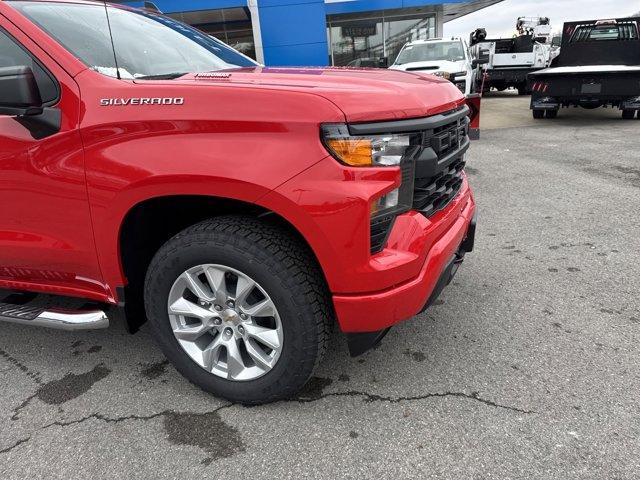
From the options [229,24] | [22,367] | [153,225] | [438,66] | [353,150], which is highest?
[229,24]

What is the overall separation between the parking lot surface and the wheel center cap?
441mm

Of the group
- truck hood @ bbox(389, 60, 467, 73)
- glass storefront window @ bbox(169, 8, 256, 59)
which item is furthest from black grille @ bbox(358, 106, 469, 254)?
glass storefront window @ bbox(169, 8, 256, 59)

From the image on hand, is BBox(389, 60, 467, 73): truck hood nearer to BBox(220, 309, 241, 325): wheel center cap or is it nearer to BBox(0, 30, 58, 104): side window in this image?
BBox(0, 30, 58, 104): side window

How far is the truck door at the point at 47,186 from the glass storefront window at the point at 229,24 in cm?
1543

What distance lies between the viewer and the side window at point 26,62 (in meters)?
2.19

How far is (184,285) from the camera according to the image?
2.21 metres

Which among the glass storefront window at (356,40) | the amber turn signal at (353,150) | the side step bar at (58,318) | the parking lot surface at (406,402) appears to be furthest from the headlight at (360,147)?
the glass storefront window at (356,40)

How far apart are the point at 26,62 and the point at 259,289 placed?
153 cm

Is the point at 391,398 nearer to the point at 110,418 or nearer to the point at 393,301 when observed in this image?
the point at 393,301

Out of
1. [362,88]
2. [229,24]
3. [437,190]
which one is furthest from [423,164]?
[229,24]

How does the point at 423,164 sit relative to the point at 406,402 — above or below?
above

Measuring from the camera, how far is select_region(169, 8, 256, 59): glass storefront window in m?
16.9

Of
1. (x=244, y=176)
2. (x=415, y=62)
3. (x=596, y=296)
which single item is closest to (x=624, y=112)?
(x=415, y=62)

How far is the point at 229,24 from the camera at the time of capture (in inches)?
717
